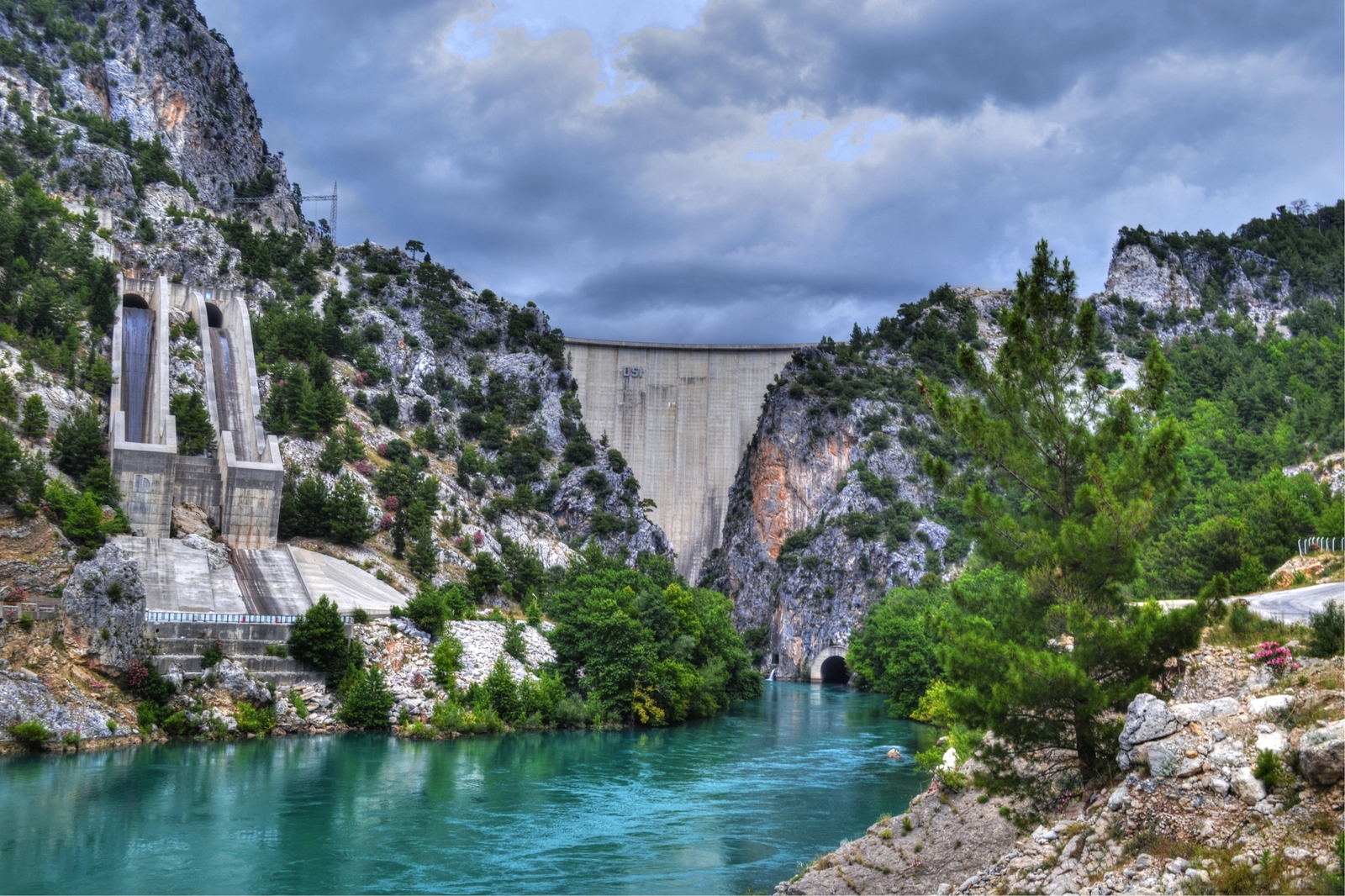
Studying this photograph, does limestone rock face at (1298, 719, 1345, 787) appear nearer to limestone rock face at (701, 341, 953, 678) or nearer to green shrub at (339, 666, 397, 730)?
green shrub at (339, 666, 397, 730)

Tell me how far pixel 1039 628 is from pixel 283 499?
4157cm

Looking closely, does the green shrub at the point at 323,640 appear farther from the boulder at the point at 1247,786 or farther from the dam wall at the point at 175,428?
the boulder at the point at 1247,786

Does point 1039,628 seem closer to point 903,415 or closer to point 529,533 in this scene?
point 529,533

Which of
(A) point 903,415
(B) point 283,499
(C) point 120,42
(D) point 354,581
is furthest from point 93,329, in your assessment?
(A) point 903,415

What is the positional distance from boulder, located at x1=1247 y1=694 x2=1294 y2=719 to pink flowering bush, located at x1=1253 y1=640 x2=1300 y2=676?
1.07 metres

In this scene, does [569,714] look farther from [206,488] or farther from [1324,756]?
[1324,756]

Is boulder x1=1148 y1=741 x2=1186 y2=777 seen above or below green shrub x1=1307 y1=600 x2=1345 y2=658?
below

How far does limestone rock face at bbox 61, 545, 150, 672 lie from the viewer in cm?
3172

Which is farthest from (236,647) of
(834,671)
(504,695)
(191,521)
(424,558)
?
(834,671)

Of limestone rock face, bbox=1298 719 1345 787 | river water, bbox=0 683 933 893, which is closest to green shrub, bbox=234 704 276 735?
river water, bbox=0 683 933 893

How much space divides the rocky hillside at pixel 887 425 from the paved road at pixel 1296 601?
5808cm

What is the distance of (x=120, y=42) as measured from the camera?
78.1 meters

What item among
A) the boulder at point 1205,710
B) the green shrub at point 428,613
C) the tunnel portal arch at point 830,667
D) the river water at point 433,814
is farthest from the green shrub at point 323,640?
the tunnel portal arch at point 830,667

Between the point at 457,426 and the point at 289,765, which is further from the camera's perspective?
the point at 457,426
